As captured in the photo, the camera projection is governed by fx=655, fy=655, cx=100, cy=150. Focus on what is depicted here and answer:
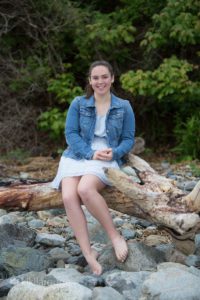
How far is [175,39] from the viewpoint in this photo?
9422 mm

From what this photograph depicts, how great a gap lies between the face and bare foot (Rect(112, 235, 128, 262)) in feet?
3.45

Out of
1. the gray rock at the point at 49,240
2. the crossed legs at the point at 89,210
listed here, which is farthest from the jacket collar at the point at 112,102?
the gray rock at the point at 49,240

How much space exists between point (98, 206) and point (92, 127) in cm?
61

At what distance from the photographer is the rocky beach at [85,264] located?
144 inches

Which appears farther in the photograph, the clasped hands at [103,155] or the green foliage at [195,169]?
the green foliage at [195,169]

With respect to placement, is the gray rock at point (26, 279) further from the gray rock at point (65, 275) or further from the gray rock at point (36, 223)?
the gray rock at point (36, 223)

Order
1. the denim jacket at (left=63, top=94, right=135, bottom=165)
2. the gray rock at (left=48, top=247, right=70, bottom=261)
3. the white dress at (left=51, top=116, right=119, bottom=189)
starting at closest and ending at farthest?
the white dress at (left=51, top=116, right=119, bottom=189)
the denim jacket at (left=63, top=94, right=135, bottom=165)
the gray rock at (left=48, top=247, right=70, bottom=261)

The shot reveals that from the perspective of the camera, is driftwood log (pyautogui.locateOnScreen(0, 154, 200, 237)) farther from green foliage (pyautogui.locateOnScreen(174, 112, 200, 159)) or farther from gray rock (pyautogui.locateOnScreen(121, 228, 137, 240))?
green foliage (pyautogui.locateOnScreen(174, 112, 200, 159))

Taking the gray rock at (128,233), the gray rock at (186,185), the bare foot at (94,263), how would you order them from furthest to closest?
the gray rock at (186,185) < the gray rock at (128,233) < the bare foot at (94,263)

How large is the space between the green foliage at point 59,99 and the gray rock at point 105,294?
5.79m

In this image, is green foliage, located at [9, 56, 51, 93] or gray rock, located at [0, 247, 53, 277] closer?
gray rock, located at [0, 247, 53, 277]

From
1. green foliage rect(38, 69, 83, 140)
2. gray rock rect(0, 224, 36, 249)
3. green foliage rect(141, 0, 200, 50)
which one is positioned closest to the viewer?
gray rock rect(0, 224, 36, 249)

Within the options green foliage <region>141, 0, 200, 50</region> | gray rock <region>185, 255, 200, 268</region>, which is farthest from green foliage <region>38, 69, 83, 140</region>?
gray rock <region>185, 255, 200, 268</region>

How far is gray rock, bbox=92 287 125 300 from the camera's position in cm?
361
